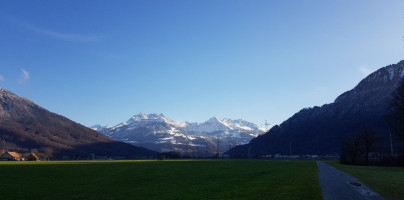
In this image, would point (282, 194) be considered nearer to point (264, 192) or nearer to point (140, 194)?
point (264, 192)

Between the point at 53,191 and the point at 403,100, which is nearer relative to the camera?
the point at 53,191

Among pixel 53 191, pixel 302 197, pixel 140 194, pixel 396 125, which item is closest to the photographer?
pixel 302 197

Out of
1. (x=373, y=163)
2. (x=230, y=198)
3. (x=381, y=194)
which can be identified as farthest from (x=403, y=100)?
(x=373, y=163)

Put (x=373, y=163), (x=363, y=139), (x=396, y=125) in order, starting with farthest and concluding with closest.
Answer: (x=363, y=139), (x=373, y=163), (x=396, y=125)

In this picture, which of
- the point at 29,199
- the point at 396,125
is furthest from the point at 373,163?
the point at 29,199

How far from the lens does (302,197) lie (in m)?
23.8

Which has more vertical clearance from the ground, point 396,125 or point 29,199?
point 396,125

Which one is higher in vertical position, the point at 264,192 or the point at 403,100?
the point at 403,100

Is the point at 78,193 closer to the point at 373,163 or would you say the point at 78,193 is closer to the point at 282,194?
the point at 282,194

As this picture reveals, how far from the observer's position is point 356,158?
377 ft

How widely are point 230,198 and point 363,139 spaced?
329 feet

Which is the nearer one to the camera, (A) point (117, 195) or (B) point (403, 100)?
(A) point (117, 195)

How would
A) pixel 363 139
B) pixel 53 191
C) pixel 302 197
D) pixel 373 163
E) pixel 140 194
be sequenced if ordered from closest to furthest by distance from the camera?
pixel 302 197 → pixel 140 194 → pixel 53 191 → pixel 373 163 → pixel 363 139

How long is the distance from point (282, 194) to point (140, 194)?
10.9 m
